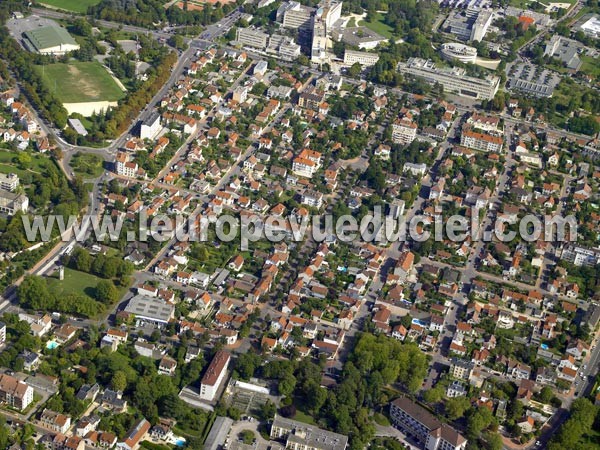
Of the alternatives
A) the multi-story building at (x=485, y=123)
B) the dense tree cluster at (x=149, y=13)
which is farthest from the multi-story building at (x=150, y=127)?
the multi-story building at (x=485, y=123)

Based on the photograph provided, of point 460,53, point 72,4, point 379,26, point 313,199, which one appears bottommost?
point 72,4

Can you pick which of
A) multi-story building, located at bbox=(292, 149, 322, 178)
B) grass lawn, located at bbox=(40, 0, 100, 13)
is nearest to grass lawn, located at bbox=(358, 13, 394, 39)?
grass lawn, located at bbox=(40, 0, 100, 13)

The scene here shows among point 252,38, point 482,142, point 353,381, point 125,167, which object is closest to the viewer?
point 353,381

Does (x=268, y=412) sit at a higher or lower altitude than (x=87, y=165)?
higher

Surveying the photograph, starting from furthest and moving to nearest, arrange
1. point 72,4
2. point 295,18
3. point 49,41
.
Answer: point 295,18
point 72,4
point 49,41

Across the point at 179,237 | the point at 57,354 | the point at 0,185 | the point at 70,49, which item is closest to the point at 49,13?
the point at 70,49

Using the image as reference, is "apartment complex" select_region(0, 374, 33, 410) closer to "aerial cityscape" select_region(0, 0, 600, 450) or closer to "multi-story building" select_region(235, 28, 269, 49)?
"aerial cityscape" select_region(0, 0, 600, 450)

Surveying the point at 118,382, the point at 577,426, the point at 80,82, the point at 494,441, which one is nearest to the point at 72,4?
the point at 80,82

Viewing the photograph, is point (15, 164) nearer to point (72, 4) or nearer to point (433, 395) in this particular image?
point (72, 4)

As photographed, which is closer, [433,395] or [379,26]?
[433,395]
